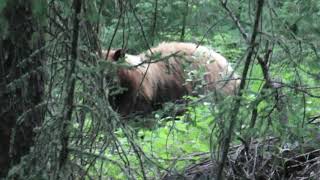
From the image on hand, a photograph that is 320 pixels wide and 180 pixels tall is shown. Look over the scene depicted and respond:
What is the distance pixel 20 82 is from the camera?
348cm

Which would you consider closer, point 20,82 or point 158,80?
point 20,82

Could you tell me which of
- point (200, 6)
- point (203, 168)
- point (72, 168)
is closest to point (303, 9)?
point (200, 6)

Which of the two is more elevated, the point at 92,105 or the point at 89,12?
the point at 89,12

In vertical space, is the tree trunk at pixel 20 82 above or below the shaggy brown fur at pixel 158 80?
above

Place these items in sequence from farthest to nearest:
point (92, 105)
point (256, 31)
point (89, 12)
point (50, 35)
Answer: point (256, 31) < point (50, 35) < point (92, 105) < point (89, 12)

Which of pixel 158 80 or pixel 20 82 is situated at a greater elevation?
pixel 20 82

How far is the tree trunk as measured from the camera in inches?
145

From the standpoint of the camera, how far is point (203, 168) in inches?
190

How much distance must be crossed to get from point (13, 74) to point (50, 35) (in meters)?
0.35

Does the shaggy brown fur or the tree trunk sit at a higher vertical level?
the tree trunk

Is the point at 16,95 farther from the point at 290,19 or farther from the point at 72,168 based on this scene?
Result: the point at 290,19

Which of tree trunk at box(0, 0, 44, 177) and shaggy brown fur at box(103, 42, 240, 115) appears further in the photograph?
shaggy brown fur at box(103, 42, 240, 115)

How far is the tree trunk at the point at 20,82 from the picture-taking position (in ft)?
12.1

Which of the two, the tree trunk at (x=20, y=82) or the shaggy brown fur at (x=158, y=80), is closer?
the tree trunk at (x=20, y=82)
